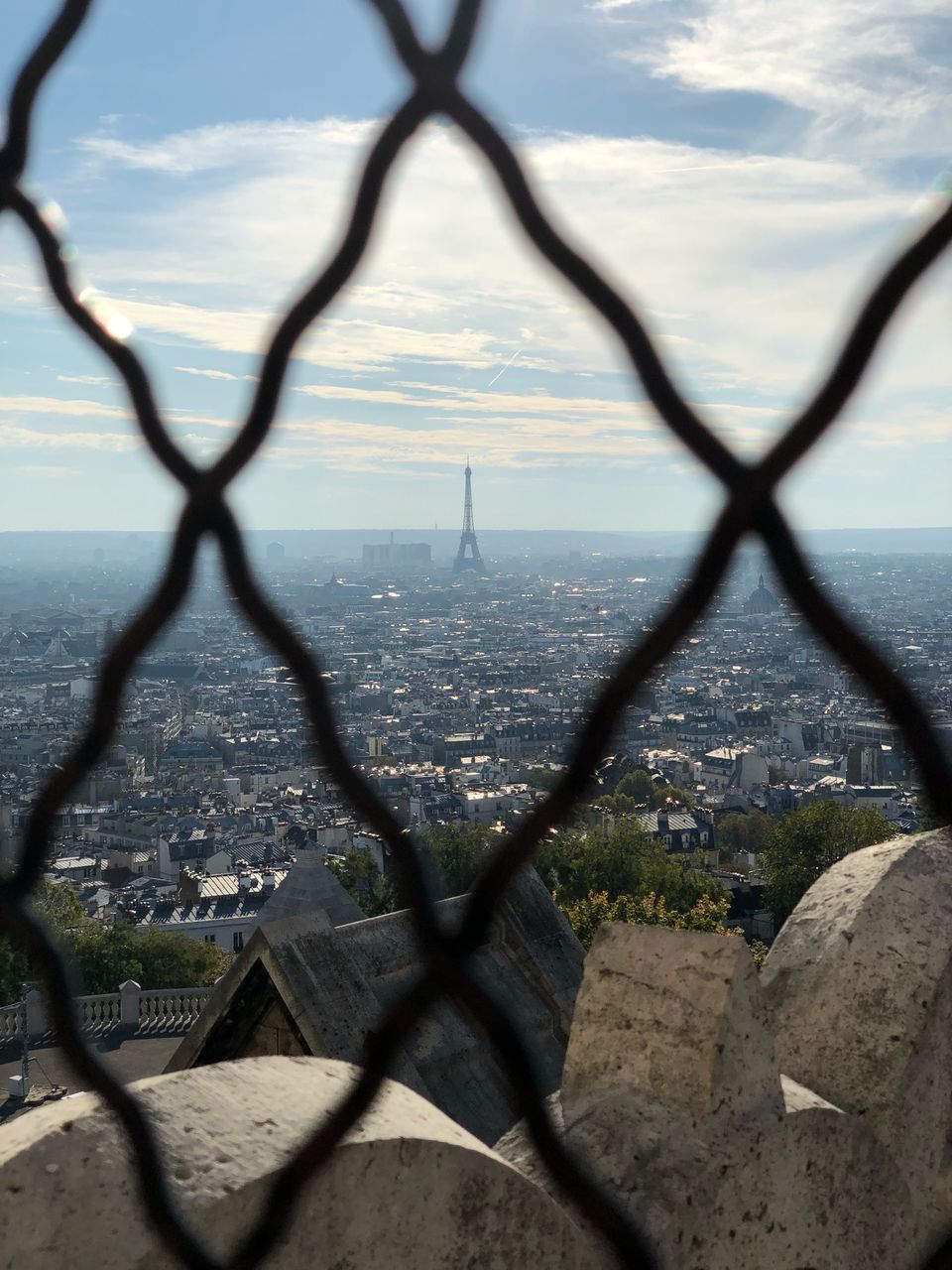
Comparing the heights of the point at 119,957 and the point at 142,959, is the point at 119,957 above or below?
above

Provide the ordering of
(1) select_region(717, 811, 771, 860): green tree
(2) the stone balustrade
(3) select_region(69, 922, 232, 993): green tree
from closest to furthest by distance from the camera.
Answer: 1. (2) the stone balustrade
2. (3) select_region(69, 922, 232, 993): green tree
3. (1) select_region(717, 811, 771, 860): green tree

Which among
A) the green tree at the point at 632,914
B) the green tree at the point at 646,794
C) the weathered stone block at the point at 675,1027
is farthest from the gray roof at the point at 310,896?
the green tree at the point at 646,794

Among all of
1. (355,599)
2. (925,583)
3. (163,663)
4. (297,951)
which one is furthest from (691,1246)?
(355,599)


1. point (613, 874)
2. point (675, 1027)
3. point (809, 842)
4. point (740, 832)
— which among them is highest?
point (675, 1027)

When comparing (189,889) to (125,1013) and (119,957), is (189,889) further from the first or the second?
(125,1013)

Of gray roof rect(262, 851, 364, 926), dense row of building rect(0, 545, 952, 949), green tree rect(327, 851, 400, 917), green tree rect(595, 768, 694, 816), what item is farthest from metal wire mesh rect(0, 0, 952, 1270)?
green tree rect(595, 768, 694, 816)

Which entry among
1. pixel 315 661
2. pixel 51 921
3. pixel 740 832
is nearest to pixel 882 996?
pixel 315 661

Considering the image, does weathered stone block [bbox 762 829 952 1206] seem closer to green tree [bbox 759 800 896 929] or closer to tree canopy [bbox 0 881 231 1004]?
tree canopy [bbox 0 881 231 1004]
